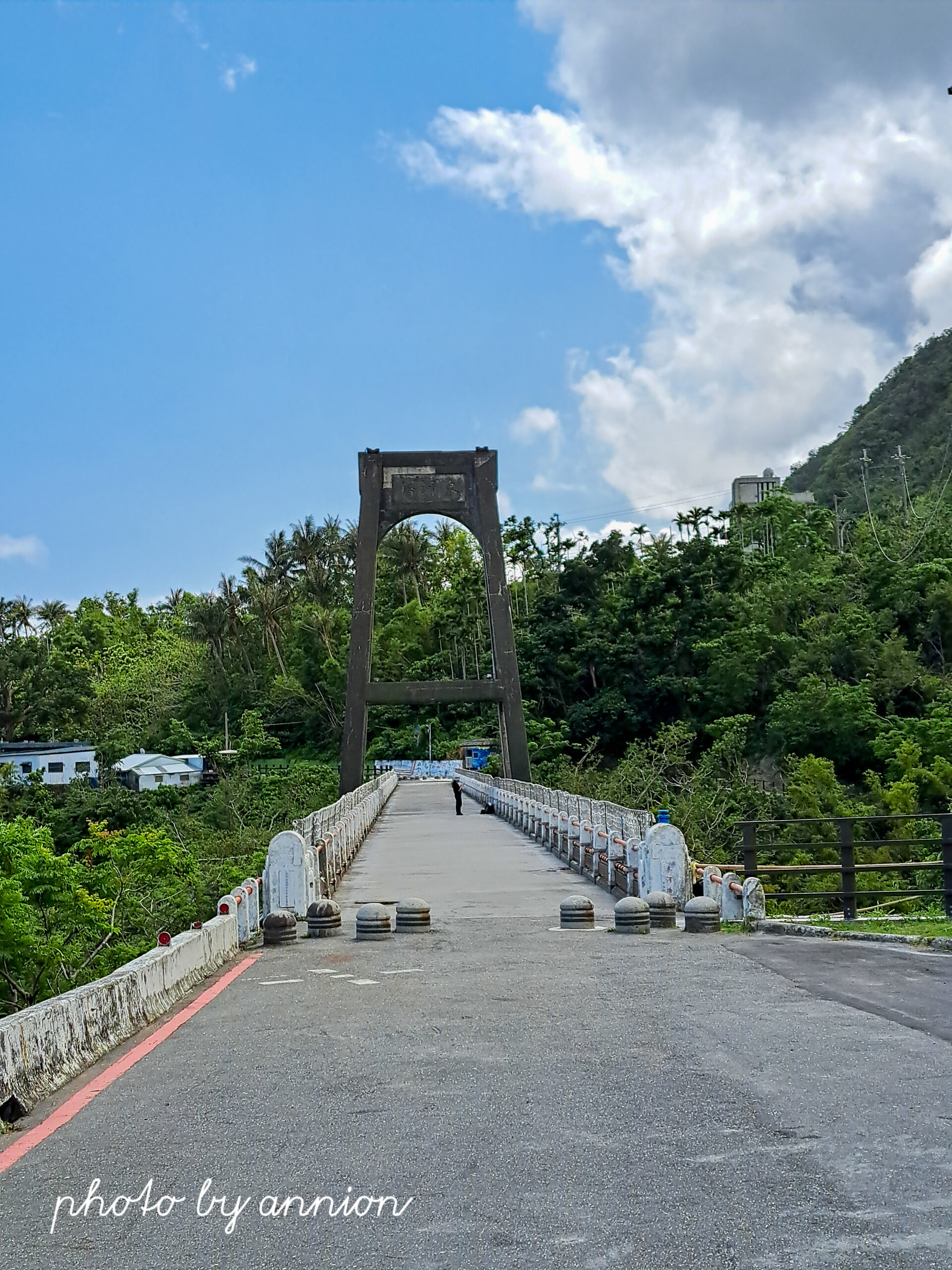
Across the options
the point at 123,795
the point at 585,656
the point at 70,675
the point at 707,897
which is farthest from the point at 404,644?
the point at 707,897

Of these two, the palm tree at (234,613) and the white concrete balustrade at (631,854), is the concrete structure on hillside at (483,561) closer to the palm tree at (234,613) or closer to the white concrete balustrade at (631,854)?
the white concrete balustrade at (631,854)

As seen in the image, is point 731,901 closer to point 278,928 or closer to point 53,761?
point 278,928

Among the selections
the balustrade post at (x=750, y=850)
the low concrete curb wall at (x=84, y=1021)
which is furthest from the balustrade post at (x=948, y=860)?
the low concrete curb wall at (x=84, y=1021)

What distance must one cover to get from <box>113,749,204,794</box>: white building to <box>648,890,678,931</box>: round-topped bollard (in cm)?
5372

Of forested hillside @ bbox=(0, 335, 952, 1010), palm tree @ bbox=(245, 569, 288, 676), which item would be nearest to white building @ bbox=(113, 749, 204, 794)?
forested hillside @ bbox=(0, 335, 952, 1010)

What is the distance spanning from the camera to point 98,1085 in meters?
6.41

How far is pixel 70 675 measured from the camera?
83375 mm

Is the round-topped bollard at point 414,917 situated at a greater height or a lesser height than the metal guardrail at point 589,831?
lesser

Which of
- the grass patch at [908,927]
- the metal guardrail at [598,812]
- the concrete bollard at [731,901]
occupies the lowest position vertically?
the grass patch at [908,927]

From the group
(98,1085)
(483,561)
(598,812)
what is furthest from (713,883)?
(483,561)

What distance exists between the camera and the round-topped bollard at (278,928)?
40.1 feet

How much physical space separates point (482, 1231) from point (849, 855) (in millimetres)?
8398

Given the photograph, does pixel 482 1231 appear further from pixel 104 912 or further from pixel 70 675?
pixel 70 675

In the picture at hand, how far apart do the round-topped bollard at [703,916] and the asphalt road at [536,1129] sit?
233 centimetres
